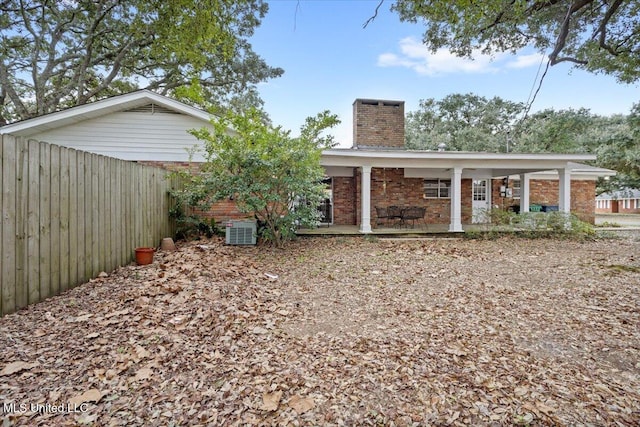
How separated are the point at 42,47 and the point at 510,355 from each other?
17856mm

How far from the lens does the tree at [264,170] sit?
6.73 meters

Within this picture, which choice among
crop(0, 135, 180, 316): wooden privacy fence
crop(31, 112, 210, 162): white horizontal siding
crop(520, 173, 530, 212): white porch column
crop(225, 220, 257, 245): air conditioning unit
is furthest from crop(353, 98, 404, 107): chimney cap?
crop(0, 135, 180, 316): wooden privacy fence

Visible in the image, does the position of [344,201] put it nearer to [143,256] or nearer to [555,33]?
[555,33]

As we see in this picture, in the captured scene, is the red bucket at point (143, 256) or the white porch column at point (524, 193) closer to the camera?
the red bucket at point (143, 256)

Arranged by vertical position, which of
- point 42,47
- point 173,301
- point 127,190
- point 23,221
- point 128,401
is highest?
point 42,47

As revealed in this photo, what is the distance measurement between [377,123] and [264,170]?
755 centimetres

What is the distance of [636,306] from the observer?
391 cm

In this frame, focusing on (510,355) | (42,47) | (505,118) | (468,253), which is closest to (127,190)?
(510,355)

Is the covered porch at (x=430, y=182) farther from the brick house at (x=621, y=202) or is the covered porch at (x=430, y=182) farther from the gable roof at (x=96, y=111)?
the brick house at (x=621, y=202)

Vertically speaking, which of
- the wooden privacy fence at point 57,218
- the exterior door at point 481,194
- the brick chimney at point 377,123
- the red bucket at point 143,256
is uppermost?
the brick chimney at point 377,123

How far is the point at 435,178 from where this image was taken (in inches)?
514

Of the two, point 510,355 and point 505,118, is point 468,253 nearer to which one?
point 510,355

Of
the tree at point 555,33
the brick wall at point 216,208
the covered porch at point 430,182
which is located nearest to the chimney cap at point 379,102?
the covered porch at point 430,182

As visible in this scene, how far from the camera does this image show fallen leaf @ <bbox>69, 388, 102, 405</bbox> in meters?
2.02
